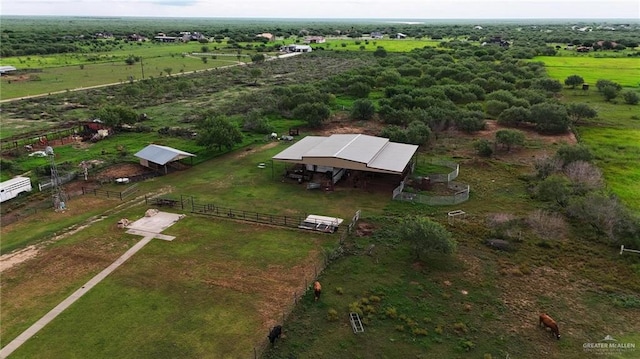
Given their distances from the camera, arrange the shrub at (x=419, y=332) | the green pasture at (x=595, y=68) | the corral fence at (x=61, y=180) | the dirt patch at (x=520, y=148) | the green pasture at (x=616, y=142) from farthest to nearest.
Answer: the green pasture at (x=595, y=68) → the dirt patch at (x=520, y=148) → the green pasture at (x=616, y=142) → the corral fence at (x=61, y=180) → the shrub at (x=419, y=332)

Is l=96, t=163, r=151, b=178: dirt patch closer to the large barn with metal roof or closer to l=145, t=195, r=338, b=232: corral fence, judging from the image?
l=145, t=195, r=338, b=232: corral fence

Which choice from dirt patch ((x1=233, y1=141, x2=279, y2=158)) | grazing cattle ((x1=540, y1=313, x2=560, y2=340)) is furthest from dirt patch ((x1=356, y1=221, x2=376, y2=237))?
dirt patch ((x1=233, y1=141, x2=279, y2=158))

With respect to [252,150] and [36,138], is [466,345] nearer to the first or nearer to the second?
[252,150]

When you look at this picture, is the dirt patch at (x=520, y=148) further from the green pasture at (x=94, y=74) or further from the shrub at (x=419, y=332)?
the green pasture at (x=94, y=74)

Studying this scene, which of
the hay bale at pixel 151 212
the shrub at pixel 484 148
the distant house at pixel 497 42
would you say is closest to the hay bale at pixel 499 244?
the shrub at pixel 484 148

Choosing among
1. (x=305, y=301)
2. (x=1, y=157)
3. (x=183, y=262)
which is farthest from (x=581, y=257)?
(x=1, y=157)

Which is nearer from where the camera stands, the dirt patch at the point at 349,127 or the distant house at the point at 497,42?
the dirt patch at the point at 349,127
